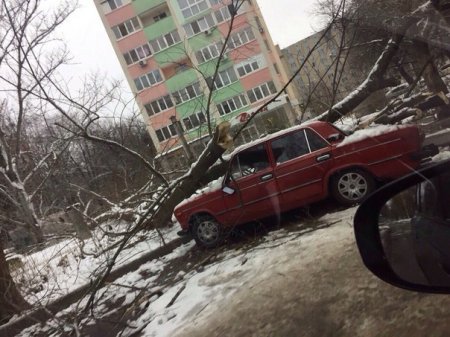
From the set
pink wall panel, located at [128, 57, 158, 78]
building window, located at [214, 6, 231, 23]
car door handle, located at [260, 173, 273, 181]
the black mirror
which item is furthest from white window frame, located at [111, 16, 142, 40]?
the black mirror

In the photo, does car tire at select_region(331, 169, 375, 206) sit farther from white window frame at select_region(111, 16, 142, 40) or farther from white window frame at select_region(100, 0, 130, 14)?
white window frame at select_region(100, 0, 130, 14)

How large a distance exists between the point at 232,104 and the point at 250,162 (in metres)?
28.9

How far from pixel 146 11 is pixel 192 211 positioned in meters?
34.3

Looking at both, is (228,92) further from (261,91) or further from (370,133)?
(370,133)

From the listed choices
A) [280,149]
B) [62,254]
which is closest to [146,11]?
[62,254]

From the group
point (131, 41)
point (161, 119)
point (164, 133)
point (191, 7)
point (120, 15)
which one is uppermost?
point (120, 15)

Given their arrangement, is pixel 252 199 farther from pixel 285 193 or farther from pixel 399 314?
pixel 399 314

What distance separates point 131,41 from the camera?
1497 inches

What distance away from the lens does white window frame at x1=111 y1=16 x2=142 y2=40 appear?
38.1 meters

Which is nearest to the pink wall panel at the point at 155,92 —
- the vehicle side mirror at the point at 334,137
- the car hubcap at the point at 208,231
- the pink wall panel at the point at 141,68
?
the pink wall panel at the point at 141,68

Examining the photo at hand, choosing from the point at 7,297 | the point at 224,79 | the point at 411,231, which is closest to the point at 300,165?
the point at 411,231

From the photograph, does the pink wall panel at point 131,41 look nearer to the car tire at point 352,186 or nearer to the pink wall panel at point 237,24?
the pink wall panel at point 237,24

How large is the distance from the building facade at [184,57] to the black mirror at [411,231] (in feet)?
104

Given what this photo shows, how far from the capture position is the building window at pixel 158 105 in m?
37.7
